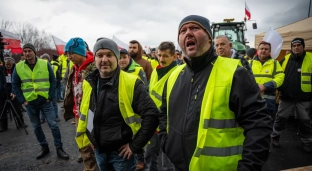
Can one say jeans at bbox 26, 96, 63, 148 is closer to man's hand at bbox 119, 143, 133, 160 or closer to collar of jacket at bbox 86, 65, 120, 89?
collar of jacket at bbox 86, 65, 120, 89

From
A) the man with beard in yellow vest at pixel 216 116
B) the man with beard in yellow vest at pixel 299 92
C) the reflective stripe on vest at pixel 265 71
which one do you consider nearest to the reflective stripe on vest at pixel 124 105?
the man with beard in yellow vest at pixel 216 116

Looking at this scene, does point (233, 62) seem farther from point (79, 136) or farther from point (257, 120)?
point (79, 136)

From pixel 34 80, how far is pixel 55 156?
1.66 meters

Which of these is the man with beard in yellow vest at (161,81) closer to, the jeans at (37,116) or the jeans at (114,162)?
the jeans at (114,162)

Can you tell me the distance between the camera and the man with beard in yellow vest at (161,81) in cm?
298

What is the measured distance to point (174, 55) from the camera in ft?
10.4

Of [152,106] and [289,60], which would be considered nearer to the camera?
[152,106]

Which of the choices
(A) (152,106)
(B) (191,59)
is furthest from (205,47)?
(A) (152,106)

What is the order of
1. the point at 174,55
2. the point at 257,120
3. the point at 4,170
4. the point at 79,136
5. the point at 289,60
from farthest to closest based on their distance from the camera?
the point at 289,60
the point at 4,170
the point at 174,55
the point at 79,136
the point at 257,120

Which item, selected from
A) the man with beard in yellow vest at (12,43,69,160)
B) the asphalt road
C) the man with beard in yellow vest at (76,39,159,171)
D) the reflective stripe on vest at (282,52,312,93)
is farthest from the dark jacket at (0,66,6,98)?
the reflective stripe on vest at (282,52,312,93)

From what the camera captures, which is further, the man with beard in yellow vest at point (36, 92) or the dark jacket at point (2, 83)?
the dark jacket at point (2, 83)

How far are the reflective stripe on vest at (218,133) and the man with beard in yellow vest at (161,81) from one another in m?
1.64

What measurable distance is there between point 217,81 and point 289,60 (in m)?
4.05

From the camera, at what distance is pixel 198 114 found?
1.38 metres
